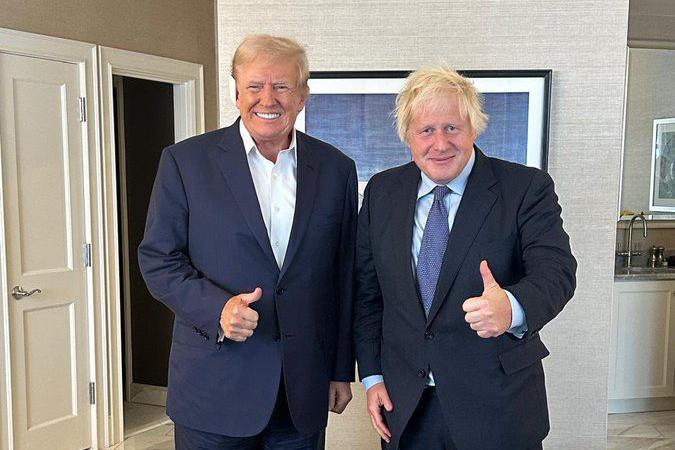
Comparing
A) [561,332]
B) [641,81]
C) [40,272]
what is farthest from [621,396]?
[40,272]

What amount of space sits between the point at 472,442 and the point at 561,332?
1.24m

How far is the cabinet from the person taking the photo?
3.69 meters

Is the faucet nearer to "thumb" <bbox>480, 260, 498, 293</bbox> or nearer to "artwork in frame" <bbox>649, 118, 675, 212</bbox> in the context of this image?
"artwork in frame" <bbox>649, 118, 675, 212</bbox>

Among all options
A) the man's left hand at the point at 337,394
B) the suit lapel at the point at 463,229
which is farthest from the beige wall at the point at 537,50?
the man's left hand at the point at 337,394

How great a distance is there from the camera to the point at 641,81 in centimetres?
404

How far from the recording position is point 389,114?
2420mm

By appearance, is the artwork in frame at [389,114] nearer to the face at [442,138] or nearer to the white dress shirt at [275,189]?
the white dress shirt at [275,189]

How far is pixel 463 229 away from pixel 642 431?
117 inches

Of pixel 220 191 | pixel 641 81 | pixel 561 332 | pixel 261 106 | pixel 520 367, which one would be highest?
pixel 641 81

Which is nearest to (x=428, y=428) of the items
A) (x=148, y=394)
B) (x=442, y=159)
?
(x=442, y=159)

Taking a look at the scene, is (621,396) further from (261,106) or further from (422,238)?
(261,106)

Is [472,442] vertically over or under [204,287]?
under

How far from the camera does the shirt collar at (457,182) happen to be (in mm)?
1449

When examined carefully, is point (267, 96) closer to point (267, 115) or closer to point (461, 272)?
point (267, 115)
